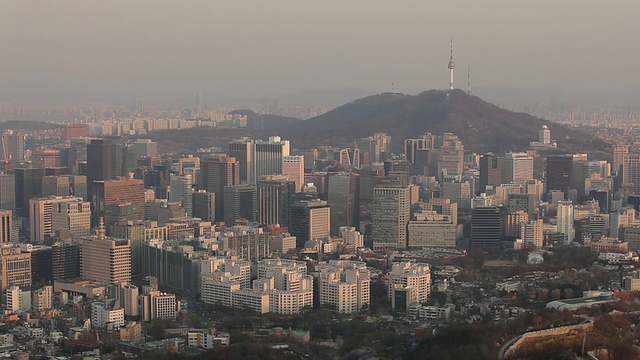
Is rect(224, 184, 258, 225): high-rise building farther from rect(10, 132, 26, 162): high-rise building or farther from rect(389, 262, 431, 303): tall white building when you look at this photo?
rect(10, 132, 26, 162): high-rise building

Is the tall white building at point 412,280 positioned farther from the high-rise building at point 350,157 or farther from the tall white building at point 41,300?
the high-rise building at point 350,157

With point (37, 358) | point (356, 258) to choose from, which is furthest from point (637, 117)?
point (37, 358)

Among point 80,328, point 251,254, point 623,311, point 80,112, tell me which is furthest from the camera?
point 80,112

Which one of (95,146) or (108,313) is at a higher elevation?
(95,146)

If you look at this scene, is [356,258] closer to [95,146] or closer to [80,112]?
[95,146]

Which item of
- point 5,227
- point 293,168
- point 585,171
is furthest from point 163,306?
point 585,171

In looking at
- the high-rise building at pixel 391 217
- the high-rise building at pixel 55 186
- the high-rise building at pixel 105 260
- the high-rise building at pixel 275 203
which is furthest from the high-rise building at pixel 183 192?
the high-rise building at pixel 105 260

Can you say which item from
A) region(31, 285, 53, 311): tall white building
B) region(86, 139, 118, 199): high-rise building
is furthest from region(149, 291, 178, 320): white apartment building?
region(86, 139, 118, 199): high-rise building
